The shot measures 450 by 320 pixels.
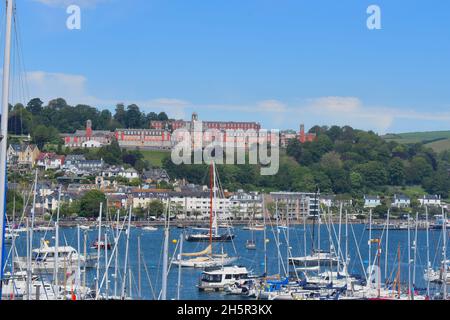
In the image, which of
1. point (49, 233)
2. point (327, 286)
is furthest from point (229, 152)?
point (327, 286)

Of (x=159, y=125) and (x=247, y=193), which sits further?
(x=159, y=125)

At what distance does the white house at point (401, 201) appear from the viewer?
37.7 m

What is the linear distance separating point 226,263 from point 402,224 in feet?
59.8

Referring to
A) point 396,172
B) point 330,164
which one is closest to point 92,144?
point 330,164

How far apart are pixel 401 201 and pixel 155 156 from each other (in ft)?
40.4

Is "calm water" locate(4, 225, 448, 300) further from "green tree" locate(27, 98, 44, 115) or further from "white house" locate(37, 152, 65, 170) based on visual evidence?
"green tree" locate(27, 98, 44, 115)

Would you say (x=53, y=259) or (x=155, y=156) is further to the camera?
(x=155, y=156)

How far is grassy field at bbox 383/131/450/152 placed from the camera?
53.5 metres

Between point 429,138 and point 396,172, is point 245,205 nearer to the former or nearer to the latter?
point 396,172

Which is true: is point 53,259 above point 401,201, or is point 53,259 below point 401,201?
below

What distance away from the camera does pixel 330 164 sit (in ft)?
144

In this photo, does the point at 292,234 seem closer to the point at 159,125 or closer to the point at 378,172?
the point at 378,172

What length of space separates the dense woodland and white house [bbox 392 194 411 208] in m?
1.88

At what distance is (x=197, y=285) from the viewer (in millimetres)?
13812
